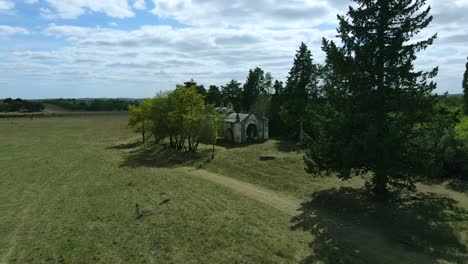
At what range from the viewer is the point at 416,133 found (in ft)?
67.5

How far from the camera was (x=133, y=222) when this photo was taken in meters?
19.2

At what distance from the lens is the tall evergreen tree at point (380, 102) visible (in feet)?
65.8

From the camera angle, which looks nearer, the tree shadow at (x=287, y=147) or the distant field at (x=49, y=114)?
the tree shadow at (x=287, y=147)

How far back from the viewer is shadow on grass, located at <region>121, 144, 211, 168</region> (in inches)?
1587

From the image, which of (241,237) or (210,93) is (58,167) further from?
(210,93)

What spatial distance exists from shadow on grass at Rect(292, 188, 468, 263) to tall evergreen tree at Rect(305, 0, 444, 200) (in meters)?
1.78

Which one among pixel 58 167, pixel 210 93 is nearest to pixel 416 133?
pixel 58 167

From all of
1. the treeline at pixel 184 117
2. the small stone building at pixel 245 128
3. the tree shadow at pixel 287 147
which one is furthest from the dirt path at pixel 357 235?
the small stone building at pixel 245 128

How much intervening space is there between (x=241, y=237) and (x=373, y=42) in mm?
13985

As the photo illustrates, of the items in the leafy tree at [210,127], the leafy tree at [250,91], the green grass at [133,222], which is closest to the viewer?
the green grass at [133,222]

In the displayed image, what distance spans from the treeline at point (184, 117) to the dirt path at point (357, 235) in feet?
59.3

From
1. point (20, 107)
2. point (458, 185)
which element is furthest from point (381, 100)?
point (20, 107)

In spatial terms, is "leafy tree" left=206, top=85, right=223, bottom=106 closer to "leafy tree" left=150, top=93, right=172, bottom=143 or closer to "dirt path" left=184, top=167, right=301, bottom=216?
"leafy tree" left=150, top=93, right=172, bottom=143

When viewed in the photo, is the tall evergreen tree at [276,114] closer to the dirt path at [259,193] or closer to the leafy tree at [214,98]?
the leafy tree at [214,98]
